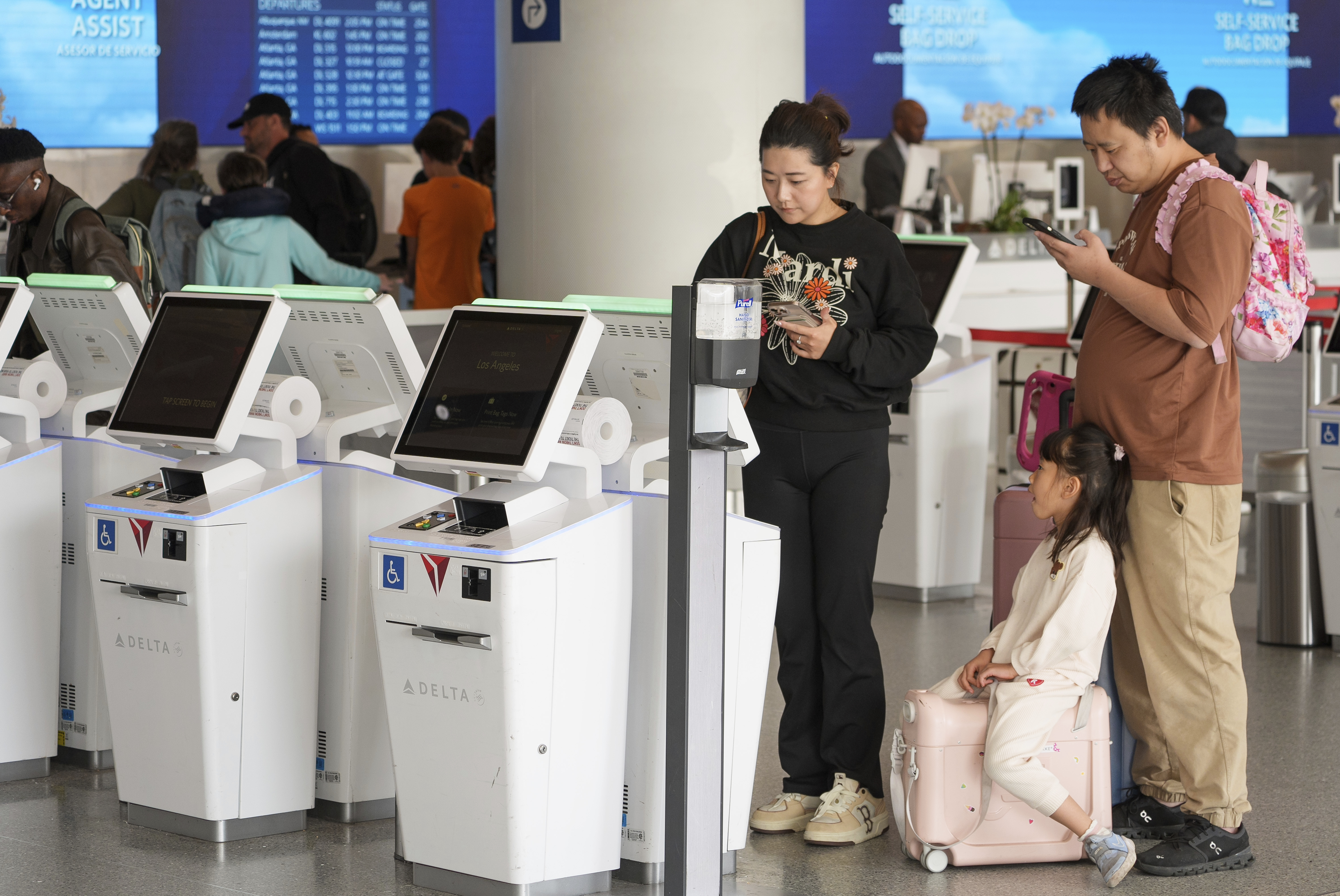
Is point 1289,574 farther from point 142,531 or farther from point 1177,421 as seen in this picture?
point 142,531

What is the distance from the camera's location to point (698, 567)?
9.99 ft

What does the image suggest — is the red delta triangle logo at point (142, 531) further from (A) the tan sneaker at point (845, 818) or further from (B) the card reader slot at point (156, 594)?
(A) the tan sneaker at point (845, 818)

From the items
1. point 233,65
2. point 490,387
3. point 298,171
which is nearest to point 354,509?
point 490,387

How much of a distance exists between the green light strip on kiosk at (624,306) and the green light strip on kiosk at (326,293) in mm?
556

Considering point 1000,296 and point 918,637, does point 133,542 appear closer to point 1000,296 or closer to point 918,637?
point 918,637

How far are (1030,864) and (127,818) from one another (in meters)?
2.06

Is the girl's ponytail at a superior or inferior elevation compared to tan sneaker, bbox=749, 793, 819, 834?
superior

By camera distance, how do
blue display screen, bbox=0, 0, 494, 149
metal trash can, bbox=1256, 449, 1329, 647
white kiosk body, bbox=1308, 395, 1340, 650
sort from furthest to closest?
1. blue display screen, bbox=0, 0, 494, 149
2. metal trash can, bbox=1256, 449, 1329, 647
3. white kiosk body, bbox=1308, 395, 1340, 650

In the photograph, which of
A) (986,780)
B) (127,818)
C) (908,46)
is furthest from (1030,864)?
(908,46)

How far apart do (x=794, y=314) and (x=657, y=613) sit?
675mm

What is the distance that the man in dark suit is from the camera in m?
10.3

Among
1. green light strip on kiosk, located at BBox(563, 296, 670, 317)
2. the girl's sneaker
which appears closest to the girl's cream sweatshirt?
the girl's sneaker

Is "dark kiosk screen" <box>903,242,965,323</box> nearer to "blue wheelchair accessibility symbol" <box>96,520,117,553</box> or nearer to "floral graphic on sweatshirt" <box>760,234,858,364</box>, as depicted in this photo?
"floral graphic on sweatshirt" <box>760,234,858,364</box>

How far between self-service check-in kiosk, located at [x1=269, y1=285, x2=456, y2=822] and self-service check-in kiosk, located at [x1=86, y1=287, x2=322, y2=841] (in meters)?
0.06
